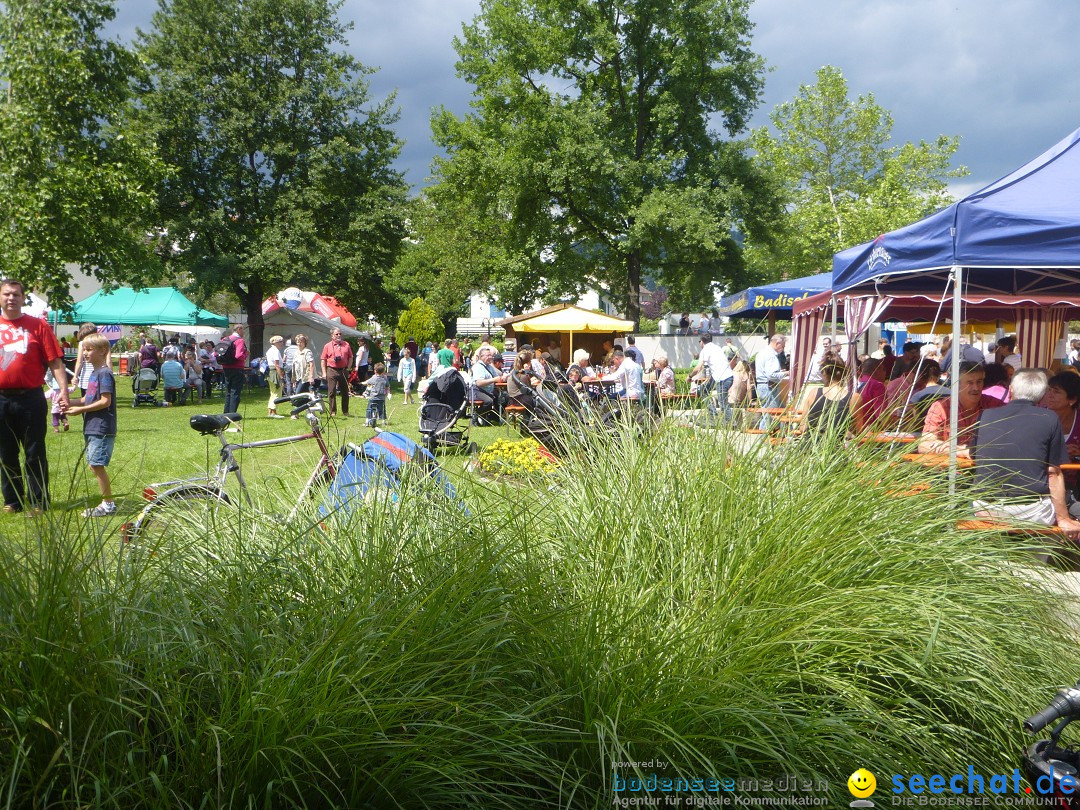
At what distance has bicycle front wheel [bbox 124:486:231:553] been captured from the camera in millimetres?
2701

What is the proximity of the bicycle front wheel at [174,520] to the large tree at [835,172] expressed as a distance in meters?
32.3

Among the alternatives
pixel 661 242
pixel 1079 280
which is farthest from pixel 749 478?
pixel 661 242

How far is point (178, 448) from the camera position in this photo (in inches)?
451

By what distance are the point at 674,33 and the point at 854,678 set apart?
1320 inches

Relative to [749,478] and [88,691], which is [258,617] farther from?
[749,478]

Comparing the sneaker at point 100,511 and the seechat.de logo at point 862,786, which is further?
the sneaker at point 100,511

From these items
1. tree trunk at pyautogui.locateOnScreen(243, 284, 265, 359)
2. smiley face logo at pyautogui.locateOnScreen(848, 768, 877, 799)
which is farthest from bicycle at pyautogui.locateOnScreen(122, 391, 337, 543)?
tree trunk at pyautogui.locateOnScreen(243, 284, 265, 359)

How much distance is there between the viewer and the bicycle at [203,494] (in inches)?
118

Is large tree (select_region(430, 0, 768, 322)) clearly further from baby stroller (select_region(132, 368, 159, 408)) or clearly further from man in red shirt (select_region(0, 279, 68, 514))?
man in red shirt (select_region(0, 279, 68, 514))

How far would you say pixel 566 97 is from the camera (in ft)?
111

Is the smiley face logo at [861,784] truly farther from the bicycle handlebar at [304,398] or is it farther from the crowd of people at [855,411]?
the bicycle handlebar at [304,398]

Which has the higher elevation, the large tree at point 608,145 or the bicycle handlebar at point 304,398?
the large tree at point 608,145

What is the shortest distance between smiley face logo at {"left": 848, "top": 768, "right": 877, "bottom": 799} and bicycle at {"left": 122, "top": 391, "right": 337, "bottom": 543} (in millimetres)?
1940

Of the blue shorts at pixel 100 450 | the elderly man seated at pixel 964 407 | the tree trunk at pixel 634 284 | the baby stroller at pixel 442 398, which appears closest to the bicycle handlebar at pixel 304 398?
the blue shorts at pixel 100 450
